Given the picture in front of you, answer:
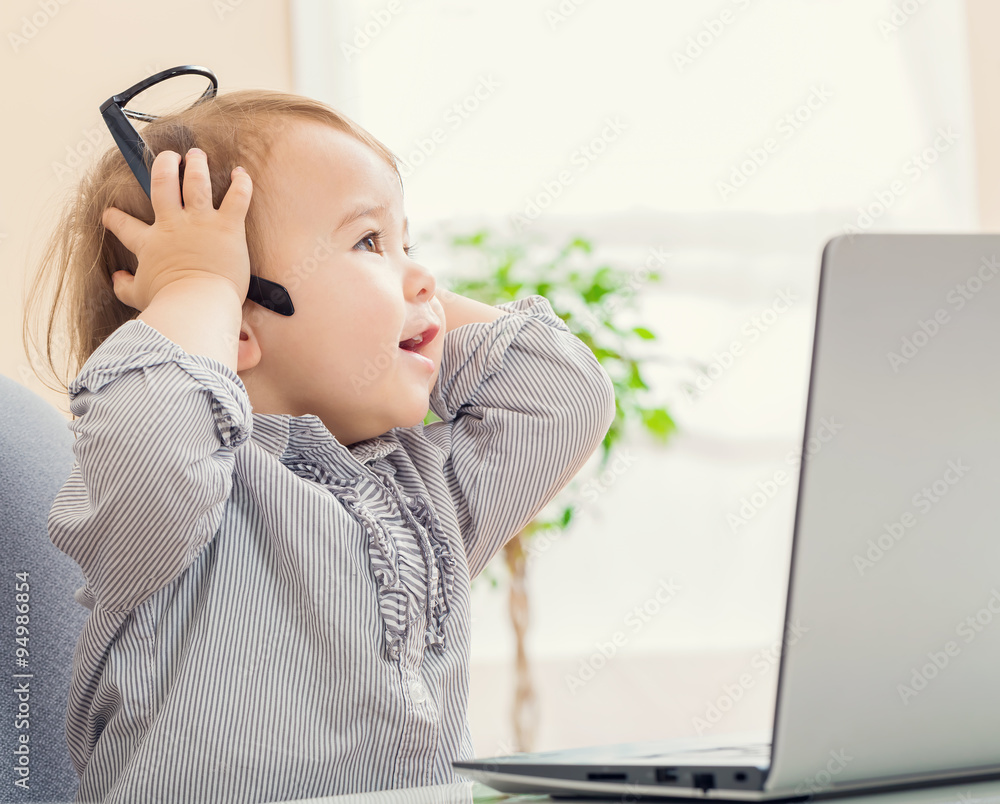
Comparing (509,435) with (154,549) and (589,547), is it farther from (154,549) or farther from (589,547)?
(589,547)

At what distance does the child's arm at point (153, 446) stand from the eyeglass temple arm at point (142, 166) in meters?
0.07

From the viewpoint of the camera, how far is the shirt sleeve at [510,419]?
0.89 metres

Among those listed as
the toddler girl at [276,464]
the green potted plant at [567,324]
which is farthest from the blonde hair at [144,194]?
the green potted plant at [567,324]

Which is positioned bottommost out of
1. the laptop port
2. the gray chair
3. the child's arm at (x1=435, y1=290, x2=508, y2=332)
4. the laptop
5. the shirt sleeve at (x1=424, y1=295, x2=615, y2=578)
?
the gray chair

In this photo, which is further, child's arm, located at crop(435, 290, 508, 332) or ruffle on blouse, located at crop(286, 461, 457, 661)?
child's arm, located at crop(435, 290, 508, 332)

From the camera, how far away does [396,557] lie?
0.73 m

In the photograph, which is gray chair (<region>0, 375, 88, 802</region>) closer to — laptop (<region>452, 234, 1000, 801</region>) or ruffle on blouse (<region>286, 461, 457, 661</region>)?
ruffle on blouse (<region>286, 461, 457, 661</region>)

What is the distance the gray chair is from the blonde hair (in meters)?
0.10

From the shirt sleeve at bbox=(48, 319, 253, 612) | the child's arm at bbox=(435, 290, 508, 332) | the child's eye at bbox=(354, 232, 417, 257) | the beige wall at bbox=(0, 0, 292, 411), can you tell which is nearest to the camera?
the shirt sleeve at bbox=(48, 319, 253, 612)

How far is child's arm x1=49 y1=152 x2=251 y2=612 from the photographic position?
2.00ft

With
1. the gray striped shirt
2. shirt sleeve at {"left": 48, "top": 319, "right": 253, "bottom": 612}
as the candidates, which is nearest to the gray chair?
the gray striped shirt

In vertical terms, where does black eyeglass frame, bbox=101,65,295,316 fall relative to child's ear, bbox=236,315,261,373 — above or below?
above

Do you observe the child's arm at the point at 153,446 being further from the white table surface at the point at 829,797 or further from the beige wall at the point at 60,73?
the beige wall at the point at 60,73

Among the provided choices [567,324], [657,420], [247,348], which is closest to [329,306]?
[247,348]
